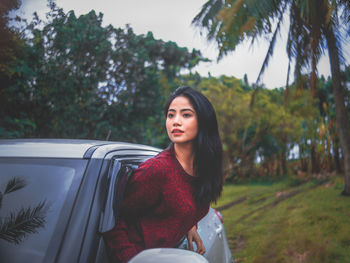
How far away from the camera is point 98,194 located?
1229mm

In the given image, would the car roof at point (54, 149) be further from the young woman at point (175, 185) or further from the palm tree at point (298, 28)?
the palm tree at point (298, 28)

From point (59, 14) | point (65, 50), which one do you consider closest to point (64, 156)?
point (59, 14)

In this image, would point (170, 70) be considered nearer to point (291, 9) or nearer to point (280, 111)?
point (291, 9)

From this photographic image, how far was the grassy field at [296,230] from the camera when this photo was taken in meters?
4.14

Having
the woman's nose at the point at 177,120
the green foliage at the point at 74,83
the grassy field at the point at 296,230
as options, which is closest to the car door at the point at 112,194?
the woman's nose at the point at 177,120

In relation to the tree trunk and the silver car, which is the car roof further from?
the tree trunk

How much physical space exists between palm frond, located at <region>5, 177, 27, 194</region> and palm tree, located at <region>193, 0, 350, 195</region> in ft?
12.7

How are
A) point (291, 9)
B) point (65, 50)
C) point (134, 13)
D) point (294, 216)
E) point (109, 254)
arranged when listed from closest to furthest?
1. point (109, 254)
2. point (134, 13)
3. point (65, 50)
4. point (291, 9)
5. point (294, 216)

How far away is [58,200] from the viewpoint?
3.93ft

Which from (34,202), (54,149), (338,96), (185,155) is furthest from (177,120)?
(338,96)

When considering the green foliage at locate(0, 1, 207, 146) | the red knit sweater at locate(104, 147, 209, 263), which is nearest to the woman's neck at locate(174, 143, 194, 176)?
the red knit sweater at locate(104, 147, 209, 263)

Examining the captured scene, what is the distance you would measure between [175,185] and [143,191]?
0.15 meters

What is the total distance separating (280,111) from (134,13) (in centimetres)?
1224

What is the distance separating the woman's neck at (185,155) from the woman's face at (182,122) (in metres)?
0.03
